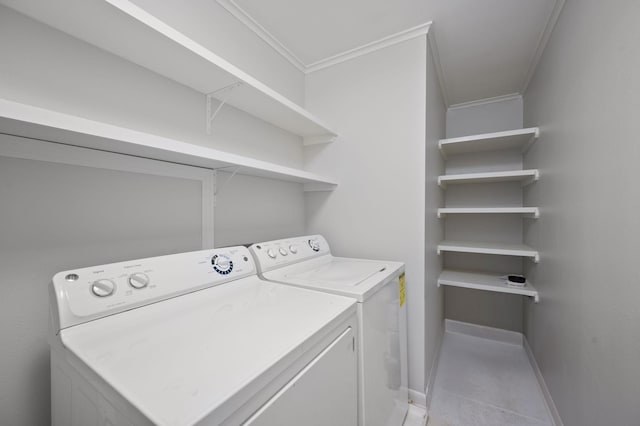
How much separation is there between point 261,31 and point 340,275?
5.57 ft

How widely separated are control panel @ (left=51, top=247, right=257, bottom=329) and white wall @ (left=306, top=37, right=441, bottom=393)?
1.00 m

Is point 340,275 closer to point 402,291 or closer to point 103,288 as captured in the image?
point 402,291

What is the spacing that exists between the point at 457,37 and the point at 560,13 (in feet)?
1.76

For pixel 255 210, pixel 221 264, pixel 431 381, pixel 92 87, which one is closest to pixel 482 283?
pixel 431 381

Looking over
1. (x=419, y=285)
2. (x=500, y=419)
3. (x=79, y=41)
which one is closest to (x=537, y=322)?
(x=500, y=419)

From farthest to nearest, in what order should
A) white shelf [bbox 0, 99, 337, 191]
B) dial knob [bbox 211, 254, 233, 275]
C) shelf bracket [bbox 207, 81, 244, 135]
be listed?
shelf bracket [bbox 207, 81, 244, 135] → dial knob [bbox 211, 254, 233, 275] → white shelf [bbox 0, 99, 337, 191]

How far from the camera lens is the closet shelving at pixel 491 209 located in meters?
1.89

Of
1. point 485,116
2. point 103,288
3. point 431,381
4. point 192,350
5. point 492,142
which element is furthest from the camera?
point 485,116

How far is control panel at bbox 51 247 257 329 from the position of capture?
72 centimetres

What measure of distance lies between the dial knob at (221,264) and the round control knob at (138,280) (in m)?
0.27

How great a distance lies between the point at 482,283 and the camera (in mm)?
2033

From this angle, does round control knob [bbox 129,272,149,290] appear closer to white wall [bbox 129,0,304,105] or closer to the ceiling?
white wall [bbox 129,0,304,105]

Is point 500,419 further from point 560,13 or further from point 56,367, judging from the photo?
point 560,13

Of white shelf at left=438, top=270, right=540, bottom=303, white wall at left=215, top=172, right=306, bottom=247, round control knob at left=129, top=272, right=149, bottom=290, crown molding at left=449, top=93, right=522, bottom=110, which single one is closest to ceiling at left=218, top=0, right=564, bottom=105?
crown molding at left=449, top=93, right=522, bottom=110
